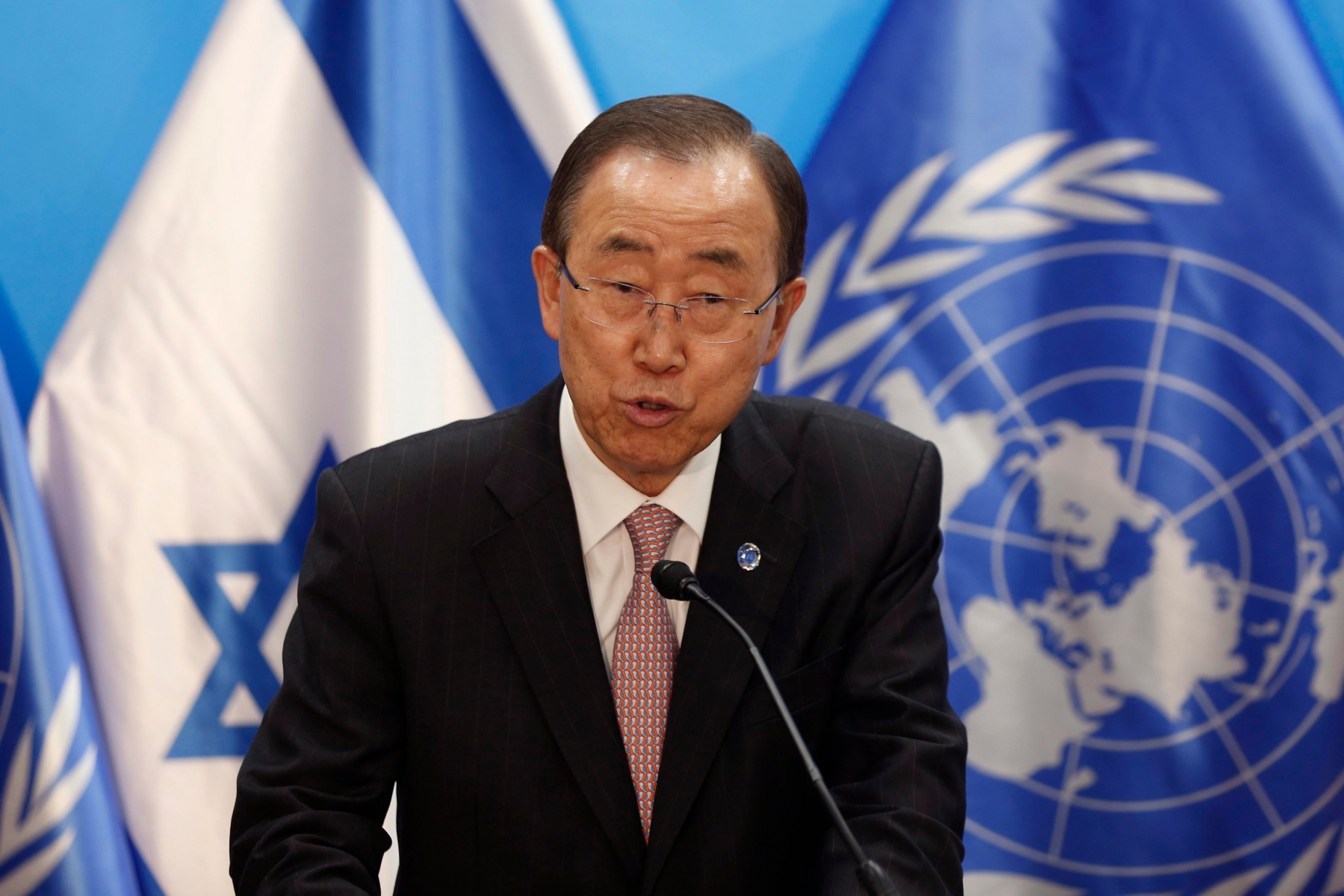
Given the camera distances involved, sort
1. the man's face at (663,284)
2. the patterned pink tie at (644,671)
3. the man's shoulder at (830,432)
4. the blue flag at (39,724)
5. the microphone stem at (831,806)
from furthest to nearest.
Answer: the blue flag at (39,724) → the man's shoulder at (830,432) → the patterned pink tie at (644,671) → the man's face at (663,284) → the microphone stem at (831,806)

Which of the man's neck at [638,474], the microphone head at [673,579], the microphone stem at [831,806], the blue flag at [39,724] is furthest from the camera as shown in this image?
the blue flag at [39,724]

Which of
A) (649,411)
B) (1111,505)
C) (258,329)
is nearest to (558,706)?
(649,411)

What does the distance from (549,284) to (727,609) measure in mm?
517

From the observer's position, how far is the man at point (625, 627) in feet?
4.89

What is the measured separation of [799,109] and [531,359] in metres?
0.80

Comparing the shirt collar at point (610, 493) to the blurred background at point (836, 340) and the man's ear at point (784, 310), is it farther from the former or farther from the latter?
the blurred background at point (836, 340)

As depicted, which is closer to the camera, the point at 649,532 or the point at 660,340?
the point at 660,340

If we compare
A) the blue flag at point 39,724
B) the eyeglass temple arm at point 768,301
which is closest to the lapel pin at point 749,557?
the eyeglass temple arm at point 768,301

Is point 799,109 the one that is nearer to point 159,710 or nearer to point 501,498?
point 501,498

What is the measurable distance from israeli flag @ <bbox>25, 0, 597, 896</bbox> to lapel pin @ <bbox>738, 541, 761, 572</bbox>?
3.08 ft

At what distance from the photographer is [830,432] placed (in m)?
1.84

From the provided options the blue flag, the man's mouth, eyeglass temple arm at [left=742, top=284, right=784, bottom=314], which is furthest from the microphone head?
the blue flag

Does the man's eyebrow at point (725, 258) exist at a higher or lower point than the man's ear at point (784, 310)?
higher

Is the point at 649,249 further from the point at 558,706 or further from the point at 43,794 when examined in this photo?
the point at 43,794
